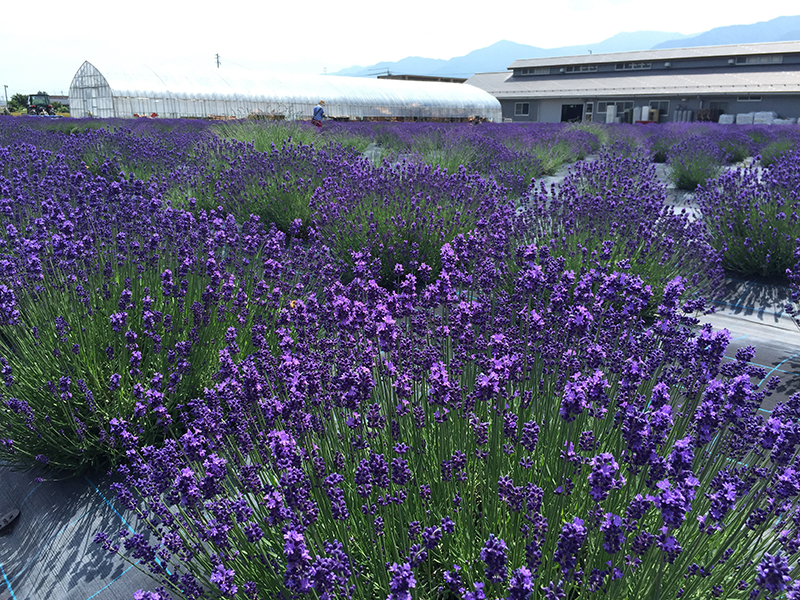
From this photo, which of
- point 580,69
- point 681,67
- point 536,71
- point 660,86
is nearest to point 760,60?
→ point 681,67

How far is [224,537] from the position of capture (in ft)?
4.62

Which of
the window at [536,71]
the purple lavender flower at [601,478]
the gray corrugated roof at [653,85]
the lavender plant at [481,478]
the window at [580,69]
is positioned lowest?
the lavender plant at [481,478]

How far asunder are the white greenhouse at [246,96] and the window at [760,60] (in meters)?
17.9

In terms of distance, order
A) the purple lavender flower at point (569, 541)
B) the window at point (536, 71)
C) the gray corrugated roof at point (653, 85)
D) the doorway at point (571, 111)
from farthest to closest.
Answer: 1. the window at point (536, 71)
2. the doorway at point (571, 111)
3. the gray corrugated roof at point (653, 85)
4. the purple lavender flower at point (569, 541)

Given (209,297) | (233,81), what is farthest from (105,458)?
(233,81)

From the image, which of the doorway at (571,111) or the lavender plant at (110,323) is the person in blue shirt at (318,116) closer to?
the lavender plant at (110,323)

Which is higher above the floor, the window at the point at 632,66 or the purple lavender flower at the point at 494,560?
the window at the point at 632,66

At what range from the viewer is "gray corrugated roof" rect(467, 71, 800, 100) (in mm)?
30984

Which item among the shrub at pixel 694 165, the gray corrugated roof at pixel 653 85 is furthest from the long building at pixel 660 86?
the shrub at pixel 694 165

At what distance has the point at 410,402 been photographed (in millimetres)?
2037

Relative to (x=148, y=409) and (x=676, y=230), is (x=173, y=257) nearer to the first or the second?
(x=148, y=409)

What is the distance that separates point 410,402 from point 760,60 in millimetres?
44198

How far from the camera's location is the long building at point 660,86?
103 feet

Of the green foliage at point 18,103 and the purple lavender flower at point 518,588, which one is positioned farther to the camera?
the green foliage at point 18,103
